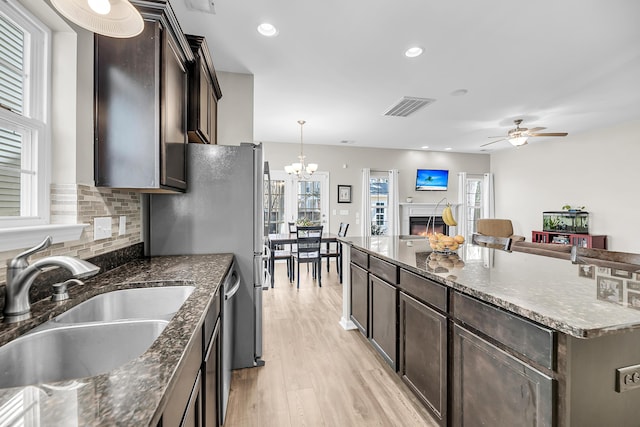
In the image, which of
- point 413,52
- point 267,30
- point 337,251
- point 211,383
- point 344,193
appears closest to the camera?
point 211,383

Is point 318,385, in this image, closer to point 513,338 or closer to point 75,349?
point 513,338

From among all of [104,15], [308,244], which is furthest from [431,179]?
[104,15]

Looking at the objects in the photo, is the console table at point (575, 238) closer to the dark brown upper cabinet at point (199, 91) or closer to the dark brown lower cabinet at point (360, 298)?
the dark brown lower cabinet at point (360, 298)

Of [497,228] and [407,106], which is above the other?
[407,106]

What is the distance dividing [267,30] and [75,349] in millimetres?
2519

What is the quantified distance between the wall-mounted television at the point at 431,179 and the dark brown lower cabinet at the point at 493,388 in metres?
6.35

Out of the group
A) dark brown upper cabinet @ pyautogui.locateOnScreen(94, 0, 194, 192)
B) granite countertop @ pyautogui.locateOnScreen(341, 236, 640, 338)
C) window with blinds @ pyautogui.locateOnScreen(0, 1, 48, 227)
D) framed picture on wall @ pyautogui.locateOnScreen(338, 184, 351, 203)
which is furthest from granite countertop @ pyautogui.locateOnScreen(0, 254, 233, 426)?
framed picture on wall @ pyautogui.locateOnScreen(338, 184, 351, 203)

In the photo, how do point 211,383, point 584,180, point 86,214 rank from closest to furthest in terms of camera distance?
point 211,383, point 86,214, point 584,180

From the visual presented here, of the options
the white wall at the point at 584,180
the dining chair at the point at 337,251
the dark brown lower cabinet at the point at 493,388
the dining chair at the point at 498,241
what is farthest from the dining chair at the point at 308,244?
the white wall at the point at 584,180

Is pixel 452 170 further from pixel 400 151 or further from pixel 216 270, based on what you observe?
pixel 216 270

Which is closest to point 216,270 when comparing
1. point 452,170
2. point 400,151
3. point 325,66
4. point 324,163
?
point 325,66

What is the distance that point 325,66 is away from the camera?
3072 millimetres

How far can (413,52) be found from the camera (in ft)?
9.17

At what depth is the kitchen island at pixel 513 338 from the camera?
0.95m
